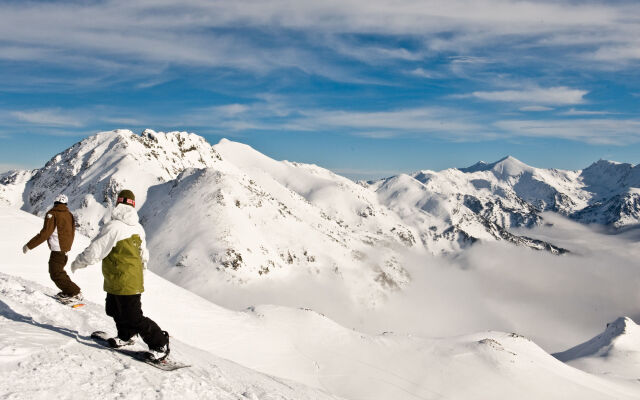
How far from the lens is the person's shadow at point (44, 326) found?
310 inches

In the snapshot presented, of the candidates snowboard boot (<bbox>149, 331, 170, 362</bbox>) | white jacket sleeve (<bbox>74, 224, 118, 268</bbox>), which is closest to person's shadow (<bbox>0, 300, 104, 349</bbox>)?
snowboard boot (<bbox>149, 331, 170, 362</bbox>)

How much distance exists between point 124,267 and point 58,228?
4148 mm

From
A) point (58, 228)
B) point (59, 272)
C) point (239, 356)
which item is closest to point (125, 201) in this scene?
point (58, 228)

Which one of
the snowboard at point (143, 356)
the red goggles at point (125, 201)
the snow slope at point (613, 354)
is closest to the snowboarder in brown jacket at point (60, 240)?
the snowboard at point (143, 356)

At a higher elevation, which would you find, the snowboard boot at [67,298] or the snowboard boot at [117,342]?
the snowboard boot at [117,342]

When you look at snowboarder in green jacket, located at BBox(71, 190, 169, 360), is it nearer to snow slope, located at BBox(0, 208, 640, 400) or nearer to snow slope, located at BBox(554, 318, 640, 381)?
snow slope, located at BBox(0, 208, 640, 400)

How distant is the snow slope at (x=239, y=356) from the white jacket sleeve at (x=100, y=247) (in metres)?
1.58

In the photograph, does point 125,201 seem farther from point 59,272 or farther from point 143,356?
point 59,272

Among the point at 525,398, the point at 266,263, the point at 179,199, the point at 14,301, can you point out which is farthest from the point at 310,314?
the point at 179,199

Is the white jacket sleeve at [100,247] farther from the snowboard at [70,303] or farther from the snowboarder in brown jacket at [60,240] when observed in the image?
the snowboard at [70,303]

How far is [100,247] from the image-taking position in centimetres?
716

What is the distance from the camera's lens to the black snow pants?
745 cm

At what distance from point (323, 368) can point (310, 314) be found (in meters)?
6.50

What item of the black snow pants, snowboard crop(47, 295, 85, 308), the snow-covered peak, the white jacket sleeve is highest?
the white jacket sleeve
